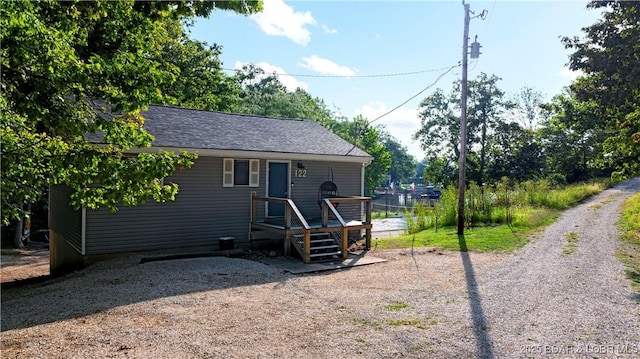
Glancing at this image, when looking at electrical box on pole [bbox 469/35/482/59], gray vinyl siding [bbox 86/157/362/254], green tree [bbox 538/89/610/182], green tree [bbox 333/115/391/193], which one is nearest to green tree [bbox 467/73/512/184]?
green tree [bbox 538/89/610/182]

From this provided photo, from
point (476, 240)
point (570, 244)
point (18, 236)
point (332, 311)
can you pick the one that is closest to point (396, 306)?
point (332, 311)

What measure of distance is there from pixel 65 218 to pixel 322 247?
656 centimetres

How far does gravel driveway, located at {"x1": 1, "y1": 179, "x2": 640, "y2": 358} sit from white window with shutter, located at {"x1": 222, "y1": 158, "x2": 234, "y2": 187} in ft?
7.08

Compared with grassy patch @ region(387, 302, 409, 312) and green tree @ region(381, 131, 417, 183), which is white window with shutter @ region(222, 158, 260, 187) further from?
green tree @ region(381, 131, 417, 183)

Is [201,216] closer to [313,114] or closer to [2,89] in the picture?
[2,89]

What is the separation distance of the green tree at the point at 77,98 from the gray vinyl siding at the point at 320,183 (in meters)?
6.79

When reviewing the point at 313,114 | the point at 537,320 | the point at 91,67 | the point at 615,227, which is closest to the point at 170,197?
the point at 91,67

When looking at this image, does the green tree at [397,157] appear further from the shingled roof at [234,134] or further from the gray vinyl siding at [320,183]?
the gray vinyl siding at [320,183]

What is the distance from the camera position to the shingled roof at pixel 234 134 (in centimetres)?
1017

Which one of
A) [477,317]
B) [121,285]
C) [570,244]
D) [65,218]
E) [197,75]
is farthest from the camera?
[197,75]

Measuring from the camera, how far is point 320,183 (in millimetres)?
12164

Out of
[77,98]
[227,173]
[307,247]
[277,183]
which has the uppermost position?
[77,98]

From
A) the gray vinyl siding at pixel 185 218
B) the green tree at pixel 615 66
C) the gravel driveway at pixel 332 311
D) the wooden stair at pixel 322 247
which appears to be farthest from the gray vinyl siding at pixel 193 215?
the green tree at pixel 615 66

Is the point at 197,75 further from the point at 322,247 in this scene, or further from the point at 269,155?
the point at 322,247
